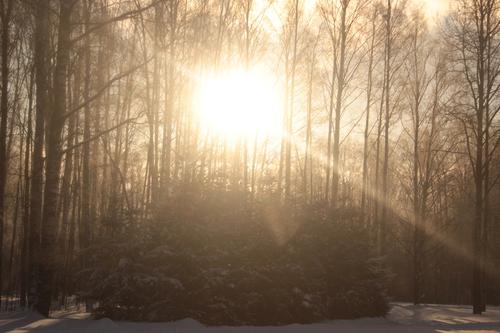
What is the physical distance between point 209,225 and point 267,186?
2276mm

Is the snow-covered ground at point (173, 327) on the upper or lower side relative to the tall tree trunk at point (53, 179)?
lower

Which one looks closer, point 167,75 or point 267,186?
point 267,186

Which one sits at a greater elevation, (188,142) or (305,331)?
(188,142)

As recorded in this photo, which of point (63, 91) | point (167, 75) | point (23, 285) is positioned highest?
point (167, 75)

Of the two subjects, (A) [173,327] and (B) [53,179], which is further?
(B) [53,179]

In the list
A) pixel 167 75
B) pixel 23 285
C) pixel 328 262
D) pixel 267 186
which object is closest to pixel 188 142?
pixel 167 75

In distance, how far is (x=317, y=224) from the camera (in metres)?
12.3

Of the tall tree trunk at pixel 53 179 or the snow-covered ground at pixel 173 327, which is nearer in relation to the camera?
the snow-covered ground at pixel 173 327

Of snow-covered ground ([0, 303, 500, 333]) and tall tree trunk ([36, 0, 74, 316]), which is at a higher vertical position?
tall tree trunk ([36, 0, 74, 316])

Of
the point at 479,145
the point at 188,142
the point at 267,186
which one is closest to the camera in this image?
the point at 267,186

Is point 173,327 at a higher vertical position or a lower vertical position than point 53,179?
lower

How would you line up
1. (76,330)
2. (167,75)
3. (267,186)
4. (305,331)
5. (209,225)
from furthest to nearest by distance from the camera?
1. (167,75)
2. (267,186)
3. (209,225)
4. (305,331)
5. (76,330)

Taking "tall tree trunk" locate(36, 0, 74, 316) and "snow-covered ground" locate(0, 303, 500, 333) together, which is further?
"tall tree trunk" locate(36, 0, 74, 316)

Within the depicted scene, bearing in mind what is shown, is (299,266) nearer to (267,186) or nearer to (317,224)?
(317,224)
